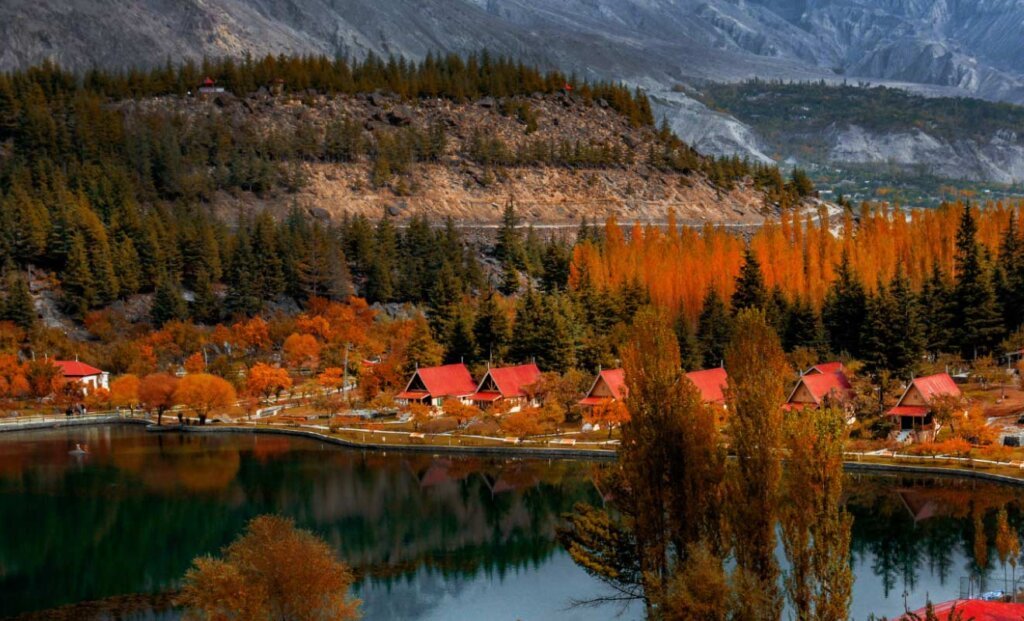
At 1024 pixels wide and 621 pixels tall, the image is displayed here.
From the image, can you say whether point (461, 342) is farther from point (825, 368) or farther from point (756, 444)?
point (756, 444)

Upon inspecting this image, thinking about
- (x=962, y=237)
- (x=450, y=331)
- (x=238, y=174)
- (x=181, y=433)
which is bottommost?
(x=181, y=433)

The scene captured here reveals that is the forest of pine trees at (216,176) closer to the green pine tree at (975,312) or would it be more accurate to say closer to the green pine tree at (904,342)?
the green pine tree at (975,312)

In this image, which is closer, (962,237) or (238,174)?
(962,237)

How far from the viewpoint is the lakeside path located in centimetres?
4950

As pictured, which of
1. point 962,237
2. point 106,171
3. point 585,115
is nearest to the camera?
point 962,237

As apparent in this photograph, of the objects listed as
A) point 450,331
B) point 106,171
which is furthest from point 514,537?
point 106,171

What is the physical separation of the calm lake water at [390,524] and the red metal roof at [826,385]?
33.4ft

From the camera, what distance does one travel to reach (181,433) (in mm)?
75438

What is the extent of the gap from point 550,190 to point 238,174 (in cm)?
3425

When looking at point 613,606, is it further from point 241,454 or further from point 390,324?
point 390,324

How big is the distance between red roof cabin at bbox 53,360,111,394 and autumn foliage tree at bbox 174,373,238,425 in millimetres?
10214

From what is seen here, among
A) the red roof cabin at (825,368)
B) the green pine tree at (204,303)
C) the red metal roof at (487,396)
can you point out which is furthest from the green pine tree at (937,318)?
the green pine tree at (204,303)

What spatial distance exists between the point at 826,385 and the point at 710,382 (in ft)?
24.5

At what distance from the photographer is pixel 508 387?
234ft
